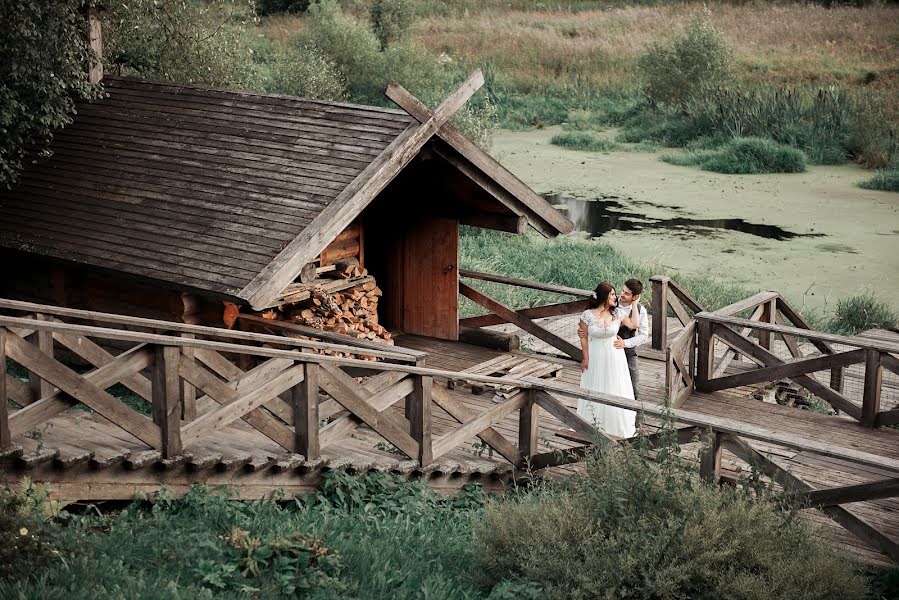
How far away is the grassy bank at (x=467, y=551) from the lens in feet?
18.1

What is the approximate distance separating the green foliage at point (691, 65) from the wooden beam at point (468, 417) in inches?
969

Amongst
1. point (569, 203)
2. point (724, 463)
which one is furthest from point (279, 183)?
point (569, 203)

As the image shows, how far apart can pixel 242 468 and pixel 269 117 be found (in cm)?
552

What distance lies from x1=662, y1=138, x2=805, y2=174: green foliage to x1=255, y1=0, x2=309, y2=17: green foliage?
22355mm

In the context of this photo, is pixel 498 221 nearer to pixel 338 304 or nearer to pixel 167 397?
pixel 338 304

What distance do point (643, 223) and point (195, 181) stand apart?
13.3m

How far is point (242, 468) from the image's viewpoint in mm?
7246

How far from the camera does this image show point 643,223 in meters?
22.5

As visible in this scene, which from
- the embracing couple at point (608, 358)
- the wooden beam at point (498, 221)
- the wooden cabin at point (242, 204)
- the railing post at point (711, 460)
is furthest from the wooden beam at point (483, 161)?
the railing post at point (711, 460)

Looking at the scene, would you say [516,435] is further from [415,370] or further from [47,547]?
[47,547]

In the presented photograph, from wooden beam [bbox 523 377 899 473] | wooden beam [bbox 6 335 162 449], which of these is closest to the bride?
wooden beam [bbox 523 377 899 473]

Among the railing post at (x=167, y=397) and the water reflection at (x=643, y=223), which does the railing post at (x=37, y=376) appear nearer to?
the railing post at (x=167, y=397)

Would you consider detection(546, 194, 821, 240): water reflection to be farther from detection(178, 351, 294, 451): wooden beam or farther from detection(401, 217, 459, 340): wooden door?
detection(178, 351, 294, 451): wooden beam

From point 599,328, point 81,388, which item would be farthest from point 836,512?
point 81,388
